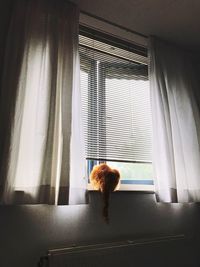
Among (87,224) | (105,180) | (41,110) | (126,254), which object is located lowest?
(126,254)

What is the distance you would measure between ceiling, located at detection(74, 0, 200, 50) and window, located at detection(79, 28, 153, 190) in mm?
191

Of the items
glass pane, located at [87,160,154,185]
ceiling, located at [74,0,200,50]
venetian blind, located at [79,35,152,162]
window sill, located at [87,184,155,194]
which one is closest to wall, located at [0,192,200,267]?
window sill, located at [87,184,155,194]

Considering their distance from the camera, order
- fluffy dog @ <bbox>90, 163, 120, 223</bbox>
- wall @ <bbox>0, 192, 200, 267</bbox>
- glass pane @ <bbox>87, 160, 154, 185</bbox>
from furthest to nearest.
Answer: glass pane @ <bbox>87, 160, 154, 185</bbox>
fluffy dog @ <bbox>90, 163, 120, 223</bbox>
wall @ <bbox>0, 192, 200, 267</bbox>

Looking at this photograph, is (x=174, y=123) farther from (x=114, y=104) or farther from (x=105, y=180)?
(x=105, y=180)

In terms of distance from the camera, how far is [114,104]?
70.0 inches

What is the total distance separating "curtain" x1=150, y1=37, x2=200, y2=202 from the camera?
5.50 ft

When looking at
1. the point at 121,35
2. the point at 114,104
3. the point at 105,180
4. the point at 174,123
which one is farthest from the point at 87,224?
the point at 121,35

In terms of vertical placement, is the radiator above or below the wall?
below

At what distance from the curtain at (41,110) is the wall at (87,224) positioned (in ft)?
0.41

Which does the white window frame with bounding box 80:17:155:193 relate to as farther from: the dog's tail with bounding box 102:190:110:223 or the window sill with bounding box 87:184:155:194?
the dog's tail with bounding box 102:190:110:223

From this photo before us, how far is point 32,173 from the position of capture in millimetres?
1248

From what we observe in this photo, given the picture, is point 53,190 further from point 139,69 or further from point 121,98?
point 139,69

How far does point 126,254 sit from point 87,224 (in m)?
0.29

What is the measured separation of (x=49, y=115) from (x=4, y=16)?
2.16ft
